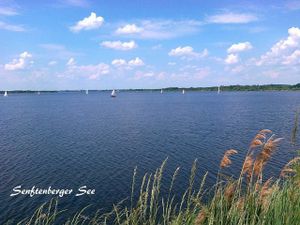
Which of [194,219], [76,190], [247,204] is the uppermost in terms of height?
[247,204]

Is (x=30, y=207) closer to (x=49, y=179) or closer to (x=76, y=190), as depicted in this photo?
(x=76, y=190)

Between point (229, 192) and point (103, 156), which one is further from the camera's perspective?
point (103, 156)

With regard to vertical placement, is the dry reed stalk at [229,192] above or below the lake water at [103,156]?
above

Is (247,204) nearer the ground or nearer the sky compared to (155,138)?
nearer the sky

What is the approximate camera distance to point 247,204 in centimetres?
655

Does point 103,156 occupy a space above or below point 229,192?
below

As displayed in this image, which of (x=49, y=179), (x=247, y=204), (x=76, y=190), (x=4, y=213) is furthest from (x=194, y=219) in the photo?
(x=49, y=179)

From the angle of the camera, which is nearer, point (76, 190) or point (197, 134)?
point (76, 190)

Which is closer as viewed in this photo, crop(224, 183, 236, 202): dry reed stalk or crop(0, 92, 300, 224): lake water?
crop(224, 183, 236, 202): dry reed stalk

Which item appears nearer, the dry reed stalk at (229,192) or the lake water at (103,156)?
the dry reed stalk at (229,192)

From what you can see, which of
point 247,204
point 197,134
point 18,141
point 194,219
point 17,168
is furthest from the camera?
point 197,134

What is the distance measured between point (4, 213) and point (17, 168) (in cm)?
1299

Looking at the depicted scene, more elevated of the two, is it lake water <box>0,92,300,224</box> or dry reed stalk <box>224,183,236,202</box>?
dry reed stalk <box>224,183,236,202</box>

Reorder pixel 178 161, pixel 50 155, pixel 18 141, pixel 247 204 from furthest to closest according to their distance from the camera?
Result: pixel 18 141
pixel 50 155
pixel 178 161
pixel 247 204
